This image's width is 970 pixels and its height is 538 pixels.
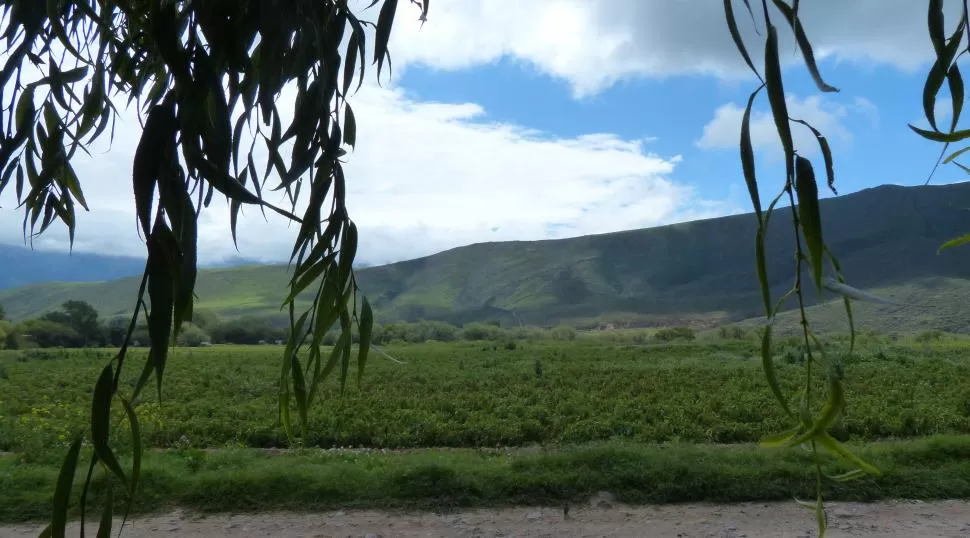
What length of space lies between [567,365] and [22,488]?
1745cm

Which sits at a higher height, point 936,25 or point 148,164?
point 936,25

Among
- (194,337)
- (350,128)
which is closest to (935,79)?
(350,128)

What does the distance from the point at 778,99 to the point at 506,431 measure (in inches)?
408

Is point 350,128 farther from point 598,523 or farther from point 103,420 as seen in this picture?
point 598,523

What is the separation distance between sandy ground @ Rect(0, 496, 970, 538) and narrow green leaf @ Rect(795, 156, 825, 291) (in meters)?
4.84

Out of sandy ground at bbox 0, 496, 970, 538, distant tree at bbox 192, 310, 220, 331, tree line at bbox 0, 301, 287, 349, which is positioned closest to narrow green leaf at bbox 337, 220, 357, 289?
sandy ground at bbox 0, 496, 970, 538

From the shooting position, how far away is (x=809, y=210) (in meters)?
1.24

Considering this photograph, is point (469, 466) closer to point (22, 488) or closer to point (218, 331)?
point (22, 488)

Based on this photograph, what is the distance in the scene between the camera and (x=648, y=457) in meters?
7.11

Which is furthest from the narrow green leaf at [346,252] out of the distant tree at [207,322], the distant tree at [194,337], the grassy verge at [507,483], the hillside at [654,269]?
the hillside at [654,269]

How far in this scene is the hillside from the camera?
94188mm

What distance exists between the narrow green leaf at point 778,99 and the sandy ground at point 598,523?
487 centimetres

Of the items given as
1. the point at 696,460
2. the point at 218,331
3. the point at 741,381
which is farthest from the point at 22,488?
the point at 218,331

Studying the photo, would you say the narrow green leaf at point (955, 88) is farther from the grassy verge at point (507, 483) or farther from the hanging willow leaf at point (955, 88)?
the grassy verge at point (507, 483)
